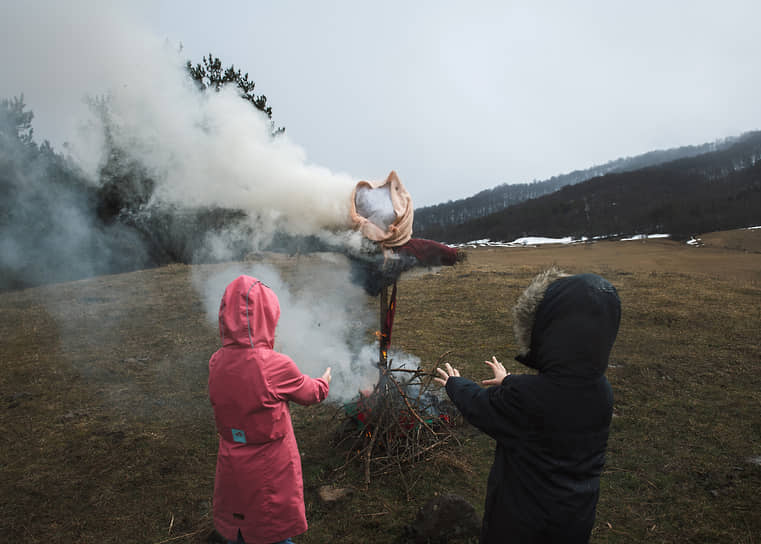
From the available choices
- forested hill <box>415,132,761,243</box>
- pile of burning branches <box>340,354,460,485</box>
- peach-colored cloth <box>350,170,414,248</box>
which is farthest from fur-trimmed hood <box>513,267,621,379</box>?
forested hill <box>415,132,761,243</box>

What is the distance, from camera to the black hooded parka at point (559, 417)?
1.56m

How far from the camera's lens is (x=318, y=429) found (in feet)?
15.7

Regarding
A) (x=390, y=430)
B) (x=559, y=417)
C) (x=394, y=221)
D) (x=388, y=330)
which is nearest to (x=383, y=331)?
(x=388, y=330)

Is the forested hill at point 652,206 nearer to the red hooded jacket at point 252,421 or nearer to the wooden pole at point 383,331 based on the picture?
the wooden pole at point 383,331

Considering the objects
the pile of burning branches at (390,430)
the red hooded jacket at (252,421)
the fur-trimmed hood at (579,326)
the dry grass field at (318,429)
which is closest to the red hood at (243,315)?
the red hooded jacket at (252,421)

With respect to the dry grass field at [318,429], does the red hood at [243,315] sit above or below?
above

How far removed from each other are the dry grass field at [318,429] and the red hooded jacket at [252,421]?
3.87 ft

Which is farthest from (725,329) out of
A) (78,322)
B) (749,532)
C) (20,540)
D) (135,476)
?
(78,322)

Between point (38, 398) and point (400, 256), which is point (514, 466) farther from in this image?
point (38, 398)

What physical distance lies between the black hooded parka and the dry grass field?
191 cm

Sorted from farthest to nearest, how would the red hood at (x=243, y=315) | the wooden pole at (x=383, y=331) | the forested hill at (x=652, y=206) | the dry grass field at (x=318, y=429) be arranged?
the forested hill at (x=652, y=206), the wooden pole at (x=383, y=331), the dry grass field at (x=318, y=429), the red hood at (x=243, y=315)

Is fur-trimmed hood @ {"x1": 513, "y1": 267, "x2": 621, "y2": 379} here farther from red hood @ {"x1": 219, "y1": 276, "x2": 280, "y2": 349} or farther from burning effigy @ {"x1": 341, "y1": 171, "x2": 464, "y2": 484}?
burning effigy @ {"x1": 341, "y1": 171, "x2": 464, "y2": 484}

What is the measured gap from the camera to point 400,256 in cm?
403

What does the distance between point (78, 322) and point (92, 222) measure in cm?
308
